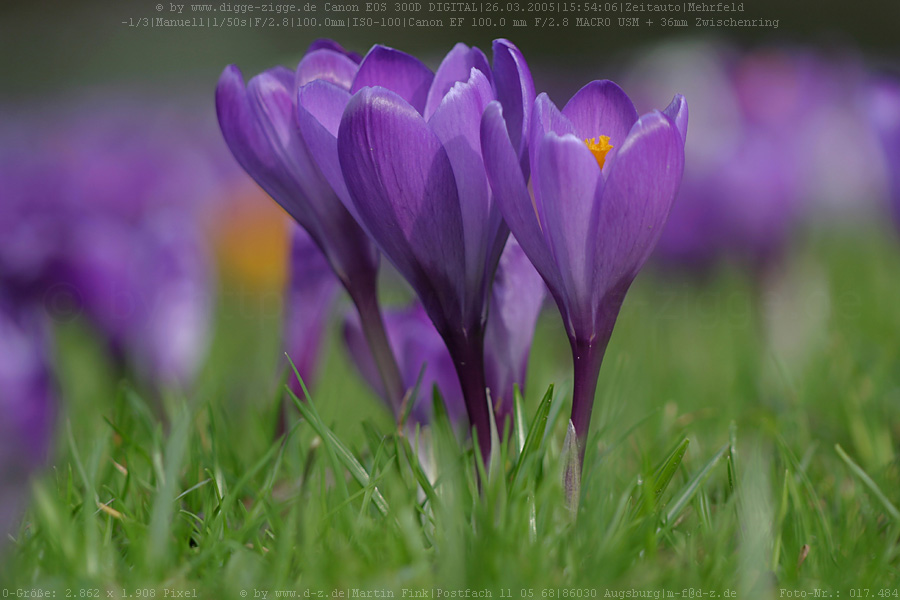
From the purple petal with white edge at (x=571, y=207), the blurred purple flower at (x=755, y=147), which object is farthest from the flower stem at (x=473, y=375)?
the blurred purple flower at (x=755, y=147)

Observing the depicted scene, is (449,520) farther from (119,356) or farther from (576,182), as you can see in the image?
(119,356)

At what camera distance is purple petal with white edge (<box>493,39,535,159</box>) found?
0.74m

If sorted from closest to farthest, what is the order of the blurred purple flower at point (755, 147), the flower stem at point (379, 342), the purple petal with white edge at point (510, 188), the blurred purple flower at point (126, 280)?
the purple petal with white edge at point (510, 188), the flower stem at point (379, 342), the blurred purple flower at point (126, 280), the blurred purple flower at point (755, 147)

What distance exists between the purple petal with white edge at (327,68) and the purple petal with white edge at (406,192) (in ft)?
0.43

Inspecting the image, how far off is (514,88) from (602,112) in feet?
0.27

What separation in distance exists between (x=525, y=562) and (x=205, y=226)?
2.84m

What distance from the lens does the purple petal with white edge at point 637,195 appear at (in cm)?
69

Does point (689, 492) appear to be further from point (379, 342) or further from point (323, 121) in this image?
point (323, 121)

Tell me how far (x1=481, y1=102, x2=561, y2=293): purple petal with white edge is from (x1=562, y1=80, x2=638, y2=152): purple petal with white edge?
10 centimetres

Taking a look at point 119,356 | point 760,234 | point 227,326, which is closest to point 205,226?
point 227,326

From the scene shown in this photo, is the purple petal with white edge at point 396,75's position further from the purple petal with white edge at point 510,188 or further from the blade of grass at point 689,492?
the blade of grass at point 689,492

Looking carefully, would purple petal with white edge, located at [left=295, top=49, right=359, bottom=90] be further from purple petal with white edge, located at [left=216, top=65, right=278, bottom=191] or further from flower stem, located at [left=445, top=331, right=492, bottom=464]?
flower stem, located at [left=445, top=331, right=492, bottom=464]

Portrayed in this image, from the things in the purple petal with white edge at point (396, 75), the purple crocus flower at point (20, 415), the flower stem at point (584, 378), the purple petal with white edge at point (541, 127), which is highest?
the purple petal with white edge at point (396, 75)

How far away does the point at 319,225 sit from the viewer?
863mm
